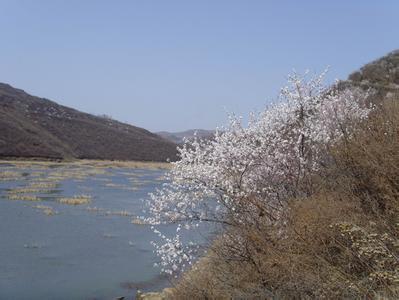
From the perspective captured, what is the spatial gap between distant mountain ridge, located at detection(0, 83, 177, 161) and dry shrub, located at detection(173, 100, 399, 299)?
89867mm

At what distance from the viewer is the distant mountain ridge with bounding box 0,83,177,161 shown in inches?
4074

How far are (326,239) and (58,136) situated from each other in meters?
124

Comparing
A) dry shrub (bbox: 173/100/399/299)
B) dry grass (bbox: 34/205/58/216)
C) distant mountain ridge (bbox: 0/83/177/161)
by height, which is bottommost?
dry grass (bbox: 34/205/58/216)

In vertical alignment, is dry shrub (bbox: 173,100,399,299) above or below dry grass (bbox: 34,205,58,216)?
above

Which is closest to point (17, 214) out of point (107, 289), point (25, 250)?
point (25, 250)

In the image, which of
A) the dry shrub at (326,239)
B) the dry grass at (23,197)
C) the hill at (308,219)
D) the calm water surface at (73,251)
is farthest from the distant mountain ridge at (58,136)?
the dry shrub at (326,239)

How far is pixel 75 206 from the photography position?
34562 mm

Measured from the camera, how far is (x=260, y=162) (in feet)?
44.5

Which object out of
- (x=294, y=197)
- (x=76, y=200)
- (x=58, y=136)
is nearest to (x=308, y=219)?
(x=294, y=197)

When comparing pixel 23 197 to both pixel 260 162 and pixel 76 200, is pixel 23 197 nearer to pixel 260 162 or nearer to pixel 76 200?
pixel 76 200

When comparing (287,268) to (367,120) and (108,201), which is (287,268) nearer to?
(367,120)

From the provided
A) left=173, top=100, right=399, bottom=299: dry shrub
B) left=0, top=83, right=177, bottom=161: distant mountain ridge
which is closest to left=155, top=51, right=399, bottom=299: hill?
left=173, top=100, right=399, bottom=299: dry shrub

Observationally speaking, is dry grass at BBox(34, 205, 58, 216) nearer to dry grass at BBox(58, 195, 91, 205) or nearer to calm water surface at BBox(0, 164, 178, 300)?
calm water surface at BBox(0, 164, 178, 300)

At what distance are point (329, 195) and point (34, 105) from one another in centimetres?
15491
